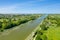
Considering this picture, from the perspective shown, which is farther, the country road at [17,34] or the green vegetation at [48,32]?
the country road at [17,34]

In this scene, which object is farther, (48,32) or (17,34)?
(17,34)

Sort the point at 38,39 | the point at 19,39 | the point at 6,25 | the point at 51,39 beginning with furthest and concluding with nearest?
the point at 6,25 → the point at 19,39 → the point at 51,39 → the point at 38,39

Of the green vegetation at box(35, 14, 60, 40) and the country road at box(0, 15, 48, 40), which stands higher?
the green vegetation at box(35, 14, 60, 40)

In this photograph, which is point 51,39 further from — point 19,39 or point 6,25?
point 6,25

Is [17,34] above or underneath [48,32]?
underneath

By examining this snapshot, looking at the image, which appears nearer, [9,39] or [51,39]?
[51,39]

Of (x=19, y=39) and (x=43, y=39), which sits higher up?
(x=43, y=39)

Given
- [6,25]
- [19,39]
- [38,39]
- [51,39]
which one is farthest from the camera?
[6,25]

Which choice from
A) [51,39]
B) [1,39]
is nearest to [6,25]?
[1,39]

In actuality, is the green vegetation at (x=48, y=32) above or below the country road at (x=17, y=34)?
above

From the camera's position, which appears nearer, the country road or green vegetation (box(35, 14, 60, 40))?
green vegetation (box(35, 14, 60, 40))
